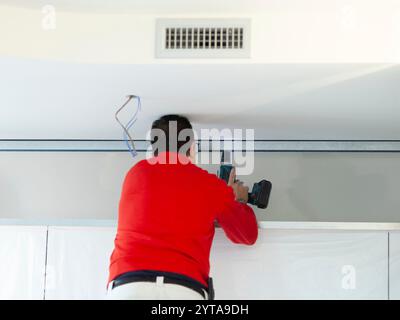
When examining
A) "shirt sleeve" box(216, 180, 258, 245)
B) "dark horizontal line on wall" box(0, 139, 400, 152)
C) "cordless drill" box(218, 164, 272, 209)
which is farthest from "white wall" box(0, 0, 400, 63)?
"dark horizontal line on wall" box(0, 139, 400, 152)

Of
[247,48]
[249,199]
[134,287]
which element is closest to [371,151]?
[249,199]

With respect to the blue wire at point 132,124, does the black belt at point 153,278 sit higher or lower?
lower

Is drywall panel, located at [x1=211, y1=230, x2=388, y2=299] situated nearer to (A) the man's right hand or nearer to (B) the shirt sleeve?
(B) the shirt sleeve

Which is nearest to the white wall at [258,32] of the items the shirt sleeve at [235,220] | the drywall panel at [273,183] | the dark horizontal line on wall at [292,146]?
the shirt sleeve at [235,220]

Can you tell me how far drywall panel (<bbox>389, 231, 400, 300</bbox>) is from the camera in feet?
7.82

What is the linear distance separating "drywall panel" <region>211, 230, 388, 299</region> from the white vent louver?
0.74 metres

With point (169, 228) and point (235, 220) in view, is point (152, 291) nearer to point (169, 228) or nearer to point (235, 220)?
point (169, 228)

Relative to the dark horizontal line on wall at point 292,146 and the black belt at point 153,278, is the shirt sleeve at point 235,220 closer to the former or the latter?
the black belt at point 153,278

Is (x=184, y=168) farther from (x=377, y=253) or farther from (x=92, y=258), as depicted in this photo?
(x=377, y=253)

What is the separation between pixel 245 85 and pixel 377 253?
0.82m

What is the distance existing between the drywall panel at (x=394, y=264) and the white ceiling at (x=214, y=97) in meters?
0.53

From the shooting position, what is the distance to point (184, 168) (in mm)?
2225

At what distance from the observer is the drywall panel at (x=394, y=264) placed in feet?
7.82

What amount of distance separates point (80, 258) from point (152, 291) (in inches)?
20.6
